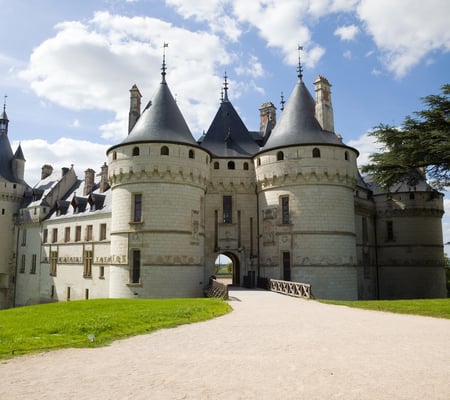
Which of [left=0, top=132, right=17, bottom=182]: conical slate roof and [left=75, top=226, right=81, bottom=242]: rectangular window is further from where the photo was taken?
[left=0, top=132, right=17, bottom=182]: conical slate roof

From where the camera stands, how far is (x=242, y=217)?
95.7ft

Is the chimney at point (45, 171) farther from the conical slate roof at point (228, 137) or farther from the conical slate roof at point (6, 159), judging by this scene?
the conical slate roof at point (228, 137)

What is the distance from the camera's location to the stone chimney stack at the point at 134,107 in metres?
32.2

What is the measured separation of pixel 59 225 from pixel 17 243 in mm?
7320

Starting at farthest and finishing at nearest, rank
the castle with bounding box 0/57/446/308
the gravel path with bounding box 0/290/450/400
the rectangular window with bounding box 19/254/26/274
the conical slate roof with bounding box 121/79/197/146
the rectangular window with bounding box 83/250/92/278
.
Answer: the rectangular window with bounding box 19/254/26/274
the rectangular window with bounding box 83/250/92/278
the conical slate roof with bounding box 121/79/197/146
the castle with bounding box 0/57/446/308
the gravel path with bounding box 0/290/450/400

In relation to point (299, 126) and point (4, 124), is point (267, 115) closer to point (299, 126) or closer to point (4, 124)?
point (299, 126)

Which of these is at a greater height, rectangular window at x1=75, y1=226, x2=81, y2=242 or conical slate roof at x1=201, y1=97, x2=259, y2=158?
conical slate roof at x1=201, y1=97, x2=259, y2=158

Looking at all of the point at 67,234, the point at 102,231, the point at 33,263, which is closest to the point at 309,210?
the point at 102,231

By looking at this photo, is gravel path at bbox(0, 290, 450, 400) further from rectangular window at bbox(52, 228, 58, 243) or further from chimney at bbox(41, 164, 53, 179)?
chimney at bbox(41, 164, 53, 179)

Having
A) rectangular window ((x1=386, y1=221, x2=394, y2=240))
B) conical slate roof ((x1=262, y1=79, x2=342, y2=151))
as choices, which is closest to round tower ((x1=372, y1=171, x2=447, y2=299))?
rectangular window ((x1=386, y1=221, x2=394, y2=240))

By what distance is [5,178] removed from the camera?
137 feet

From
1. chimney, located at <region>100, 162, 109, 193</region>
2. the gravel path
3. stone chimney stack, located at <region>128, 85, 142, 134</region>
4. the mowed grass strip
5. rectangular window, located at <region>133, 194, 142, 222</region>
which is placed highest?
stone chimney stack, located at <region>128, 85, 142, 134</region>

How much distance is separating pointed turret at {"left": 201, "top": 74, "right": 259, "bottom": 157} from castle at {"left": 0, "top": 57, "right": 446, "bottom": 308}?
0.09 metres

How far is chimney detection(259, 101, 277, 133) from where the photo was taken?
36938mm
